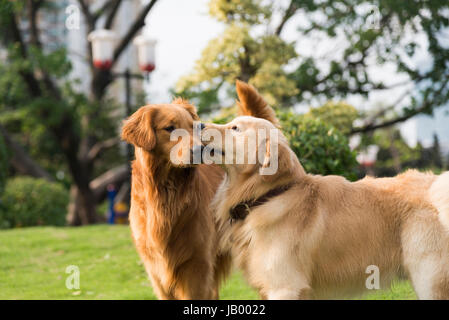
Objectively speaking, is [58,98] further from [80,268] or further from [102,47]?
[80,268]

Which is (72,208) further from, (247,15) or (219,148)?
(219,148)

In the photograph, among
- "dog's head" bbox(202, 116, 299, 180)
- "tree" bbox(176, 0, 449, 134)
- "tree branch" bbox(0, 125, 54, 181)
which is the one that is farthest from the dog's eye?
"tree branch" bbox(0, 125, 54, 181)

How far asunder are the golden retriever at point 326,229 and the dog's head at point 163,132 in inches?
11.3

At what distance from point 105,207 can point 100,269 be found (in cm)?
1775

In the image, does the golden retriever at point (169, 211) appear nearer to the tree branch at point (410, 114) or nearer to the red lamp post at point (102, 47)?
the red lamp post at point (102, 47)

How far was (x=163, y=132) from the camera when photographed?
13.8ft

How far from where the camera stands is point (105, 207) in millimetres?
25000

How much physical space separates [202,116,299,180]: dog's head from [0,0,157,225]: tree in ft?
41.2

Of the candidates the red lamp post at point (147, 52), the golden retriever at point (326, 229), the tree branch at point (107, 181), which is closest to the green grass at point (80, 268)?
the golden retriever at point (326, 229)

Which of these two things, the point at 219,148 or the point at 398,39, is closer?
Answer: the point at 219,148

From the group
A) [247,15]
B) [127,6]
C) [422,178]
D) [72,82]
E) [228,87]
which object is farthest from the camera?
[127,6]

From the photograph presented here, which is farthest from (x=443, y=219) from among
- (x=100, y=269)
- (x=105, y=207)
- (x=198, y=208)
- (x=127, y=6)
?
(x=127, y=6)

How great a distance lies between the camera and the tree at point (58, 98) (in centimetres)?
1555

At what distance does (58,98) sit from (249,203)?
567 inches
